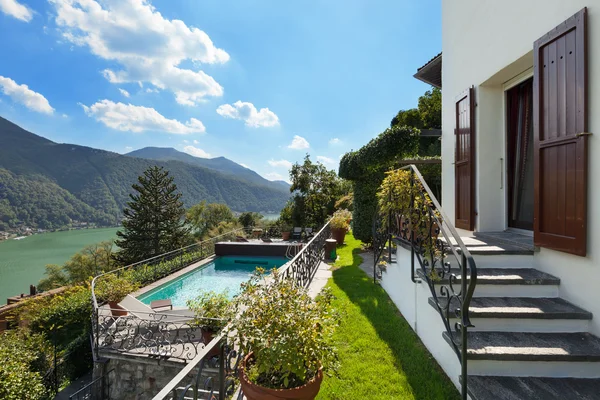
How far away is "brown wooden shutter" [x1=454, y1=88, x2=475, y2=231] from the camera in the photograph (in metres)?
4.39

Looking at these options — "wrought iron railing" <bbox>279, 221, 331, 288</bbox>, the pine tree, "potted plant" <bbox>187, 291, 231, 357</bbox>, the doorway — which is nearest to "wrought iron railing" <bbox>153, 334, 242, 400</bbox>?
"potted plant" <bbox>187, 291, 231, 357</bbox>

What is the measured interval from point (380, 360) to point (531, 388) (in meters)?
1.30

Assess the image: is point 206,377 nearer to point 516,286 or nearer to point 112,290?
point 516,286

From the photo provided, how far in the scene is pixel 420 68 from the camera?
7359mm

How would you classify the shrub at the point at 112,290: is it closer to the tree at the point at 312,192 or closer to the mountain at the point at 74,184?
the tree at the point at 312,192

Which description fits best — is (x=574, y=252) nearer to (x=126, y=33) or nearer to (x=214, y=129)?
(x=126, y=33)

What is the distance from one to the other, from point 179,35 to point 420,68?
27.9 ft

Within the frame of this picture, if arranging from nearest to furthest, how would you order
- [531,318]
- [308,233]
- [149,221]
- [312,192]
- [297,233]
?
[531,318] < [308,233] < [297,233] < [312,192] < [149,221]

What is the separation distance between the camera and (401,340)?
3.31 m

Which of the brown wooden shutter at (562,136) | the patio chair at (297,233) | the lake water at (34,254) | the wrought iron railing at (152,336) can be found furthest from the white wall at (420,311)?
the lake water at (34,254)

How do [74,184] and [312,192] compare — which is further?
[74,184]

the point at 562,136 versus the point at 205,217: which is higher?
the point at 562,136

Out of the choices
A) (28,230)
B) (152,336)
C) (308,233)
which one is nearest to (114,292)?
(152,336)

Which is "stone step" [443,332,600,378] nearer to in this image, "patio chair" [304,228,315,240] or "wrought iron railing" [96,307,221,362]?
"wrought iron railing" [96,307,221,362]
